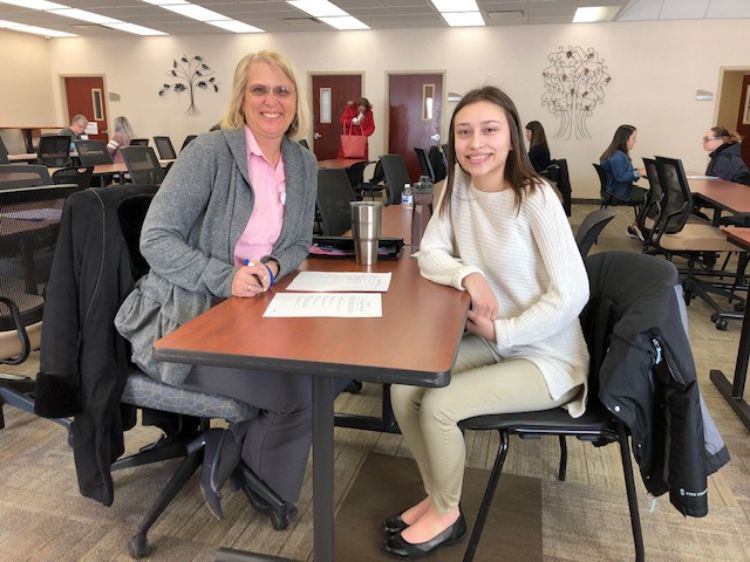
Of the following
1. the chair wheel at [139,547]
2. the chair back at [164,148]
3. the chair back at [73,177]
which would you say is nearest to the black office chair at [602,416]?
the chair wheel at [139,547]

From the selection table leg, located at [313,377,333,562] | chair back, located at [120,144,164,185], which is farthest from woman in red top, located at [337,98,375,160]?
table leg, located at [313,377,333,562]

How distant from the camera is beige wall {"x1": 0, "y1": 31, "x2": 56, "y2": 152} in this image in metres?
10.6

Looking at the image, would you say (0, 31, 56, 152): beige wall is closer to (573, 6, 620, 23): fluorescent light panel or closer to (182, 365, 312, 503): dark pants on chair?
(573, 6, 620, 23): fluorescent light panel

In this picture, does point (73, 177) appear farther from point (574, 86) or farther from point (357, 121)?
point (574, 86)

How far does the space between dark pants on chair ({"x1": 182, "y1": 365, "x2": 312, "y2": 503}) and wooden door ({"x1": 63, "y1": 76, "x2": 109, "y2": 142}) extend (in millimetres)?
11439

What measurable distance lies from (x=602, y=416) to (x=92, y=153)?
19.5 ft

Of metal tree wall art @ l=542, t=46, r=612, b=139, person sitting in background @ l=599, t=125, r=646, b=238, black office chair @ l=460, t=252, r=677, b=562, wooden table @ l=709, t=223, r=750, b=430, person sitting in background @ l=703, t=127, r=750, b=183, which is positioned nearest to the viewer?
black office chair @ l=460, t=252, r=677, b=562

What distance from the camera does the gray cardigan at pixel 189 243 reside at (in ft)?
4.75

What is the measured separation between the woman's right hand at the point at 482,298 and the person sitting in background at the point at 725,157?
5.02m

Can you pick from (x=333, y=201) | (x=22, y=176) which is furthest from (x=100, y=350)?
(x=22, y=176)

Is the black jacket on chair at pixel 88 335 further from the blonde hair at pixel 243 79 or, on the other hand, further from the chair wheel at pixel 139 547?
the blonde hair at pixel 243 79

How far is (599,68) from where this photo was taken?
911 cm

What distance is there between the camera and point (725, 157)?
5543 millimetres

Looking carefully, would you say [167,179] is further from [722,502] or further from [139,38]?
[139,38]
